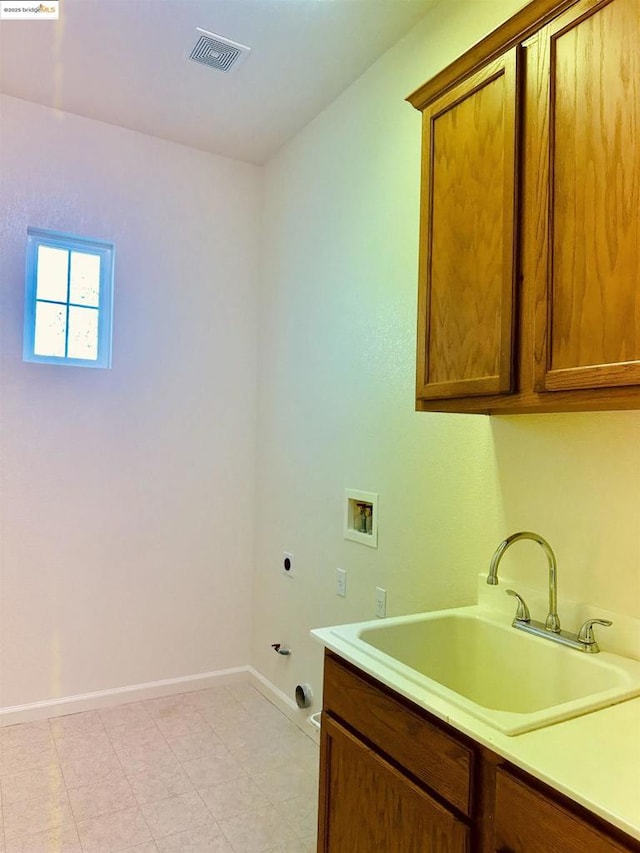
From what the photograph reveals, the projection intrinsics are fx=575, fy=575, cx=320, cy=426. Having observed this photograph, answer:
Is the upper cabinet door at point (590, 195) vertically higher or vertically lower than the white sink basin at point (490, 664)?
higher

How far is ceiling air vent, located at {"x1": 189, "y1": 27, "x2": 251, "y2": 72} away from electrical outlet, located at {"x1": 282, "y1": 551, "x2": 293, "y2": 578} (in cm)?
236

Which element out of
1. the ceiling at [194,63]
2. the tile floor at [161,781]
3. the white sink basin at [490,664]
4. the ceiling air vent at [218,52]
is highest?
the ceiling at [194,63]

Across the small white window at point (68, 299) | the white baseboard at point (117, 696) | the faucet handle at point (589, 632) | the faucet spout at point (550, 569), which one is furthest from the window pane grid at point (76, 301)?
the faucet handle at point (589, 632)

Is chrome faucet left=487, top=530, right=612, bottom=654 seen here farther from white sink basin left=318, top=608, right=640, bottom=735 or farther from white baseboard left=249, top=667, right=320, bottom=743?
white baseboard left=249, top=667, right=320, bottom=743

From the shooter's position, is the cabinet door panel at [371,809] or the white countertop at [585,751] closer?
the white countertop at [585,751]

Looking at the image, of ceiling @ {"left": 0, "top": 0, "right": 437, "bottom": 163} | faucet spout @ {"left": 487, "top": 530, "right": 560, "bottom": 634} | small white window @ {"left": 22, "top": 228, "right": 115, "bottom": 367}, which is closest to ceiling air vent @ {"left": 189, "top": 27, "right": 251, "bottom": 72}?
ceiling @ {"left": 0, "top": 0, "right": 437, "bottom": 163}

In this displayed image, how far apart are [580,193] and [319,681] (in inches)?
92.7

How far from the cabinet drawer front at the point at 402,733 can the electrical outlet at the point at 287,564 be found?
57.1 inches

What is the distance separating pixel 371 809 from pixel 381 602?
0.96m

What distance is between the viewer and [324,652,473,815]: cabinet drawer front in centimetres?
115

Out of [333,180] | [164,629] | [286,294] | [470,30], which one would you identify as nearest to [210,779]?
[164,629]

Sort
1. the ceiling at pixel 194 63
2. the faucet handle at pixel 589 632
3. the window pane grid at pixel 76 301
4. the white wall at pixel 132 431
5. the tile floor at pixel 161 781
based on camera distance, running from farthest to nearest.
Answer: the window pane grid at pixel 76 301 < the white wall at pixel 132 431 < the ceiling at pixel 194 63 < the tile floor at pixel 161 781 < the faucet handle at pixel 589 632

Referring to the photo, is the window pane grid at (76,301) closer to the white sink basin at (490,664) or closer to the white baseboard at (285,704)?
the white baseboard at (285,704)

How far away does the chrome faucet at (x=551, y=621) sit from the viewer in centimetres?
145
